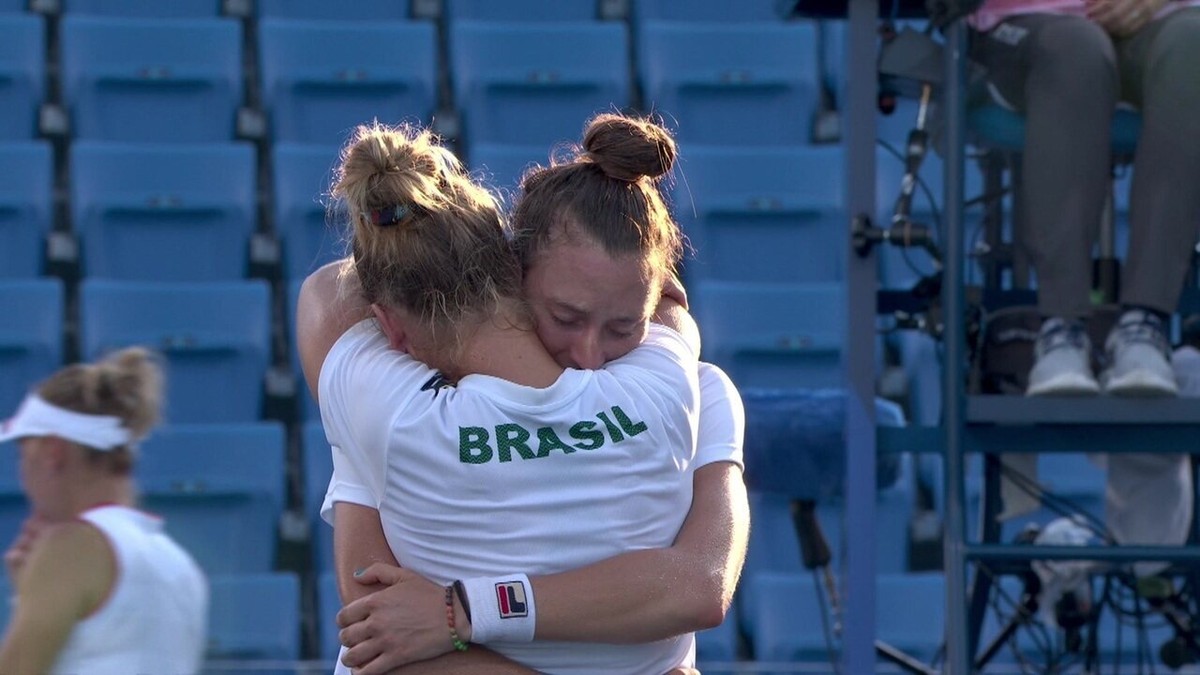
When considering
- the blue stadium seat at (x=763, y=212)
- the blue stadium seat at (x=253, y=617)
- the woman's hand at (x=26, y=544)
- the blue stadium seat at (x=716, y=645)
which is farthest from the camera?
the blue stadium seat at (x=763, y=212)

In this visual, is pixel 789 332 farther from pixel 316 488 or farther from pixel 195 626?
pixel 195 626

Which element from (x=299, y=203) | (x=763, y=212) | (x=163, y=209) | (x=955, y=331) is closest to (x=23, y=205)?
(x=163, y=209)

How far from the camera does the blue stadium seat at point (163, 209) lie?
4516mm

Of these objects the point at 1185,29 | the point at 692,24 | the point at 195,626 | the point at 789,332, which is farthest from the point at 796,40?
the point at 195,626

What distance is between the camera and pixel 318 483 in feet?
13.0

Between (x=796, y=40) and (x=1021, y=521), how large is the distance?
1.69 meters

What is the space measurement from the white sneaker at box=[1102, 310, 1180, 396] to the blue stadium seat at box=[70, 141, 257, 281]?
2689mm

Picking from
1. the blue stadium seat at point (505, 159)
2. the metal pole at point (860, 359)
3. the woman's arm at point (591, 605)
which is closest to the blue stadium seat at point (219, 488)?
the blue stadium seat at point (505, 159)

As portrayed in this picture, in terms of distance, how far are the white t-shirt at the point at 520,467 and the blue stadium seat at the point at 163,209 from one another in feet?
10.5

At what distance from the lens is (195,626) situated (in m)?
2.48

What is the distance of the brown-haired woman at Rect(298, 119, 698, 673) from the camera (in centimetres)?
140

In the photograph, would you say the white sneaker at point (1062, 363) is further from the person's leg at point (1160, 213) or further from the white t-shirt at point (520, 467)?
the white t-shirt at point (520, 467)

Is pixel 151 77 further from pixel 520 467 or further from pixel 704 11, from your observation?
pixel 520 467

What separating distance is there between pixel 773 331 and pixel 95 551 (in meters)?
2.32
